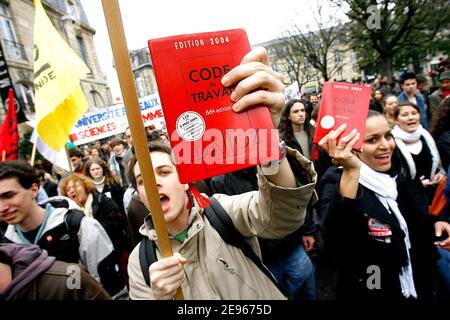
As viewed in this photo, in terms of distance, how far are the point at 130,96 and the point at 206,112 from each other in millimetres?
205

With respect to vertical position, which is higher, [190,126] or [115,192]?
[190,126]

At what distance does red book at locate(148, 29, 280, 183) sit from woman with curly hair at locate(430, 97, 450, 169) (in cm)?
217

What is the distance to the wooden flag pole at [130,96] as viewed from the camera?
721 millimetres

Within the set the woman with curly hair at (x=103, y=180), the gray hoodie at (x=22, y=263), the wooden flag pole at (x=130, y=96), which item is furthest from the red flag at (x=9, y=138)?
the wooden flag pole at (x=130, y=96)

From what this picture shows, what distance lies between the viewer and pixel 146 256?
1.18m

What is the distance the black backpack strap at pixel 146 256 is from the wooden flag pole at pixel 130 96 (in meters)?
0.38

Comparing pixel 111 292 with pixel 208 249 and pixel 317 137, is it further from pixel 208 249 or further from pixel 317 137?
pixel 317 137

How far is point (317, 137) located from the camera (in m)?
1.43

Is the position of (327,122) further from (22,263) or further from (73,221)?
(73,221)

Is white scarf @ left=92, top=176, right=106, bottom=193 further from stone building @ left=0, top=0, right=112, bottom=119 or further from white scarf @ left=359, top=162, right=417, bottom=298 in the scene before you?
white scarf @ left=359, top=162, right=417, bottom=298

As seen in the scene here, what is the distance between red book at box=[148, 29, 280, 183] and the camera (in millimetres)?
758

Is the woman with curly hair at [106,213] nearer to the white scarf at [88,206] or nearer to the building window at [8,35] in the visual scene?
the white scarf at [88,206]

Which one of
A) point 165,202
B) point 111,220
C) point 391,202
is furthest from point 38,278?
point 391,202
